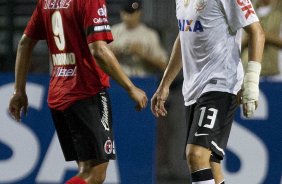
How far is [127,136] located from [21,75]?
5.40 ft

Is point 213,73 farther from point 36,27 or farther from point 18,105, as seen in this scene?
point 18,105

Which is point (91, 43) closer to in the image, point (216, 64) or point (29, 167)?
point (216, 64)

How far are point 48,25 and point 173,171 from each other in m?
2.18

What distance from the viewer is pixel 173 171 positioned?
26.9 feet

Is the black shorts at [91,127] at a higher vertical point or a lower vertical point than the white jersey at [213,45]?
lower

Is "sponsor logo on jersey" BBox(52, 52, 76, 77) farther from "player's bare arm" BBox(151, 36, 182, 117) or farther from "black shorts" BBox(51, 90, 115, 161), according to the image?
"player's bare arm" BBox(151, 36, 182, 117)

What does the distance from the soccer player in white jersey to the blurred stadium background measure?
145 cm

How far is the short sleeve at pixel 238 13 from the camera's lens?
618 cm

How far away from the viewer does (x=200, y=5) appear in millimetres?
6395

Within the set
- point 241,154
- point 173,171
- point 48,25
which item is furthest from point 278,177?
point 48,25

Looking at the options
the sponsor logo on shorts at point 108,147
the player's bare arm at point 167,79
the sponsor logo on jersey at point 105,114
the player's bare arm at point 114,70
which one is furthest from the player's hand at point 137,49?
Result: the player's bare arm at point 114,70

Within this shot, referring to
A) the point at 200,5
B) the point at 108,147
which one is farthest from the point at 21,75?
the point at 200,5

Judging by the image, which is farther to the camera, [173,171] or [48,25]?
[173,171]

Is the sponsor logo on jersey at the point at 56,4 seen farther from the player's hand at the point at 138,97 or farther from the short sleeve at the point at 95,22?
the player's hand at the point at 138,97
